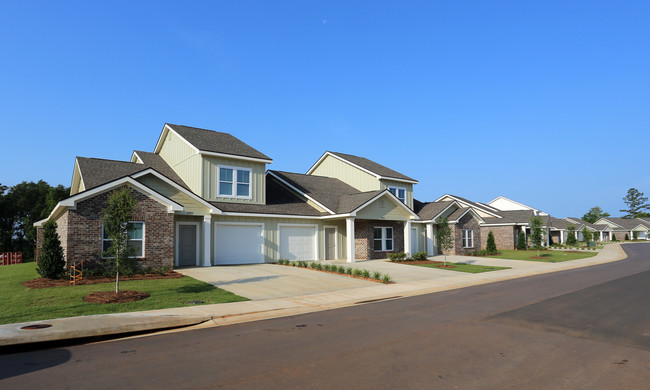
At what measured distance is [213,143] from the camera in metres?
24.8

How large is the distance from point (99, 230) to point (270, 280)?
7390mm

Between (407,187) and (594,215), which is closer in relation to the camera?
(407,187)

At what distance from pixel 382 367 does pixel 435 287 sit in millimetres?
10816

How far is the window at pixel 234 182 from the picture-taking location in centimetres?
2394

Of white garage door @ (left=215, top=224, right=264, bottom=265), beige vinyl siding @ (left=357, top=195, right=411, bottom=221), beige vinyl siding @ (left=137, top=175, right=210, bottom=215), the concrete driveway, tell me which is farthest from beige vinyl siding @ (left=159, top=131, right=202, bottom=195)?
beige vinyl siding @ (left=357, top=195, right=411, bottom=221)

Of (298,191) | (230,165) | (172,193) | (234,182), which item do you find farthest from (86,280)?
(298,191)

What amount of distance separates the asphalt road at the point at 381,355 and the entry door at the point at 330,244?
642 inches

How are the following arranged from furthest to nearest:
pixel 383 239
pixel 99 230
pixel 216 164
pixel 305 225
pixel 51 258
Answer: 1. pixel 383 239
2. pixel 305 225
3. pixel 216 164
4. pixel 99 230
5. pixel 51 258

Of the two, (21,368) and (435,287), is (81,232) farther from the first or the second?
(435,287)

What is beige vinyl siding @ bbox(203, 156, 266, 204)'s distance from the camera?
2320 cm

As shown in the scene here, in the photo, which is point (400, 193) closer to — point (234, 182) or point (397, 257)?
point (397, 257)

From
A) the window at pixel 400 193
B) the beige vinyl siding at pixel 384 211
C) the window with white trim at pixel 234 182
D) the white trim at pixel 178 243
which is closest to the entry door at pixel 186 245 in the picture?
the white trim at pixel 178 243

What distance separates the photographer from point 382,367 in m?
6.12

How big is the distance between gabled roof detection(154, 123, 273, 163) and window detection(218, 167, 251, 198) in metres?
0.98
